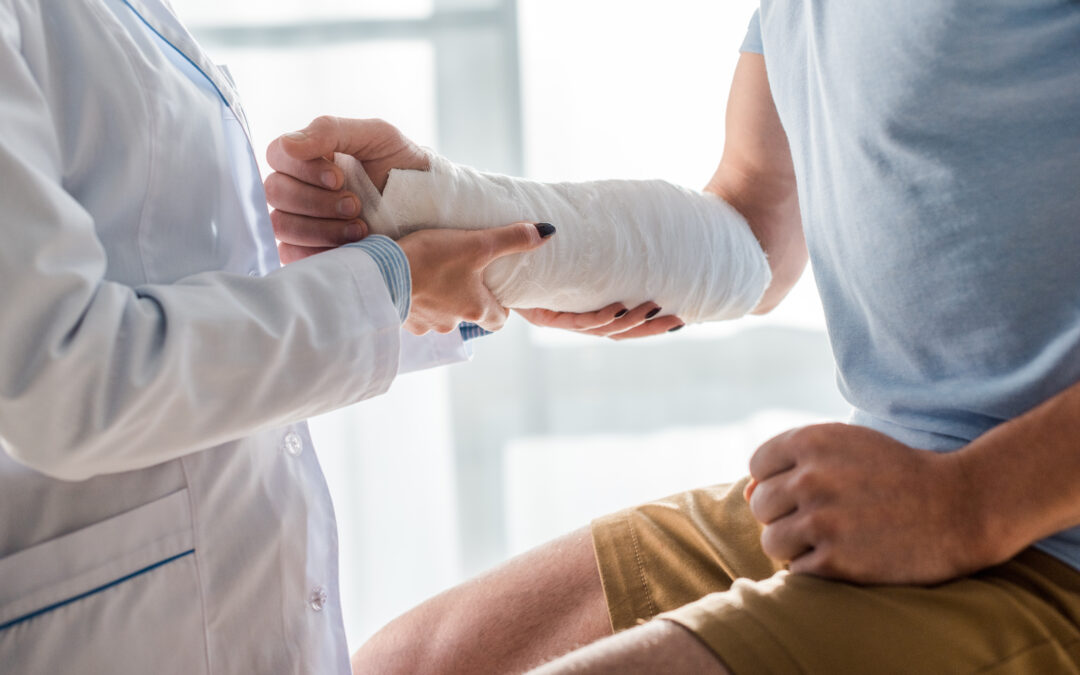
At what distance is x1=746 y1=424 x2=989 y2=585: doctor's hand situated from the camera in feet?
2.05

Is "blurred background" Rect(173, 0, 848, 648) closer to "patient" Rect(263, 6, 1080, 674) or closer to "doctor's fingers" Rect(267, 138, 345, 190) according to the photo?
"patient" Rect(263, 6, 1080, 674)

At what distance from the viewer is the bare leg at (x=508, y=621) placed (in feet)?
2.79

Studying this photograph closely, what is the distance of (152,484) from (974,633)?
2.14ft

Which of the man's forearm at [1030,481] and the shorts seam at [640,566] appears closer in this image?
the man's forearm at [1030,481]

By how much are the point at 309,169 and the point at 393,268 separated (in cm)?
16

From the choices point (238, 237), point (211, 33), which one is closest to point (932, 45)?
point (238, 237)

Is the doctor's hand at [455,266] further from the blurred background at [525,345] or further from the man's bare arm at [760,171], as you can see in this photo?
the blurred background at [525,345]

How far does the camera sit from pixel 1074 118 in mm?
681

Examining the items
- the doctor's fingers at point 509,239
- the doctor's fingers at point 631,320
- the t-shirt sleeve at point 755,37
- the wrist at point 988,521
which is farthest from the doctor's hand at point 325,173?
the wrist at point 988,521

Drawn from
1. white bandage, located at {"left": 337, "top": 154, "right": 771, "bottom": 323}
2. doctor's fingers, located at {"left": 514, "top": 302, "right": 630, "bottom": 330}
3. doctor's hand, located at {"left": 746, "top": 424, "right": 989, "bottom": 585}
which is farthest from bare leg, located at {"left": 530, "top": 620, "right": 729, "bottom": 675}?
doctor's fingers, located at {"left": 514, "top": 302, "right": 630, "bottom": 330}

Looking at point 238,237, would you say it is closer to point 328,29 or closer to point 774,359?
point 328,29

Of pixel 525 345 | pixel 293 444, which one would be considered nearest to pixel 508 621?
pixel 293 444

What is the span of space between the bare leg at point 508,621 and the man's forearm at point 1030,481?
1.22 feet

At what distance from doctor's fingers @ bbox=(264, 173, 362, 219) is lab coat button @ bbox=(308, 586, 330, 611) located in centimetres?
37
